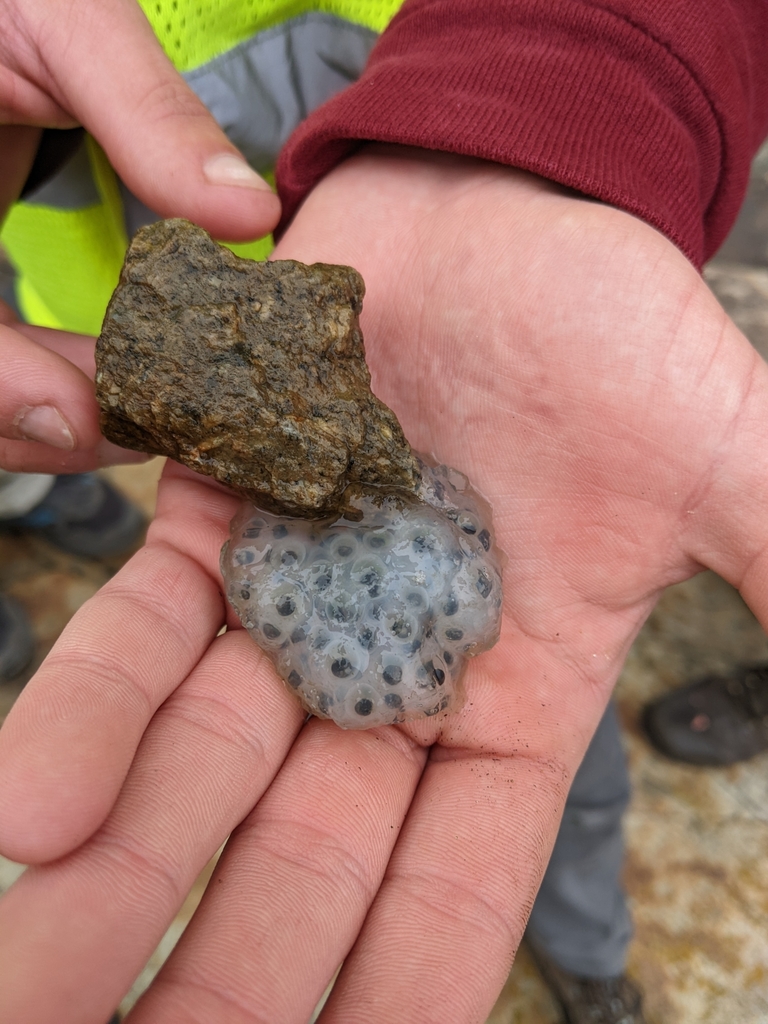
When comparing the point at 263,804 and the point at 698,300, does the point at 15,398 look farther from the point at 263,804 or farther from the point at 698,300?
the point at 698,300

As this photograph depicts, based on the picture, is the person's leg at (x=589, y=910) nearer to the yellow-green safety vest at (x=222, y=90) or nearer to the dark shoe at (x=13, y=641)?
the dark shoe at (x=13, y=641)

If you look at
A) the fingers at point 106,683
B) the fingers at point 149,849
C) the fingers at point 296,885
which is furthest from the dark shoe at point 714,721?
the fingers at point 106,683

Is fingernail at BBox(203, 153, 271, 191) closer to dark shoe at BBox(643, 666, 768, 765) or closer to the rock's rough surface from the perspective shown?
the rock's rough surface

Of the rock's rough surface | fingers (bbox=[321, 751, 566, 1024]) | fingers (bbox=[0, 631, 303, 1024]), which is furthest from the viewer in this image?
the rock's rough surface

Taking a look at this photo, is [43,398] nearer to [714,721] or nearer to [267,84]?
[267,84]

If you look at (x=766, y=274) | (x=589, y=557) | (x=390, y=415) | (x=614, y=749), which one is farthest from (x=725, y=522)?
(x=766, y=274)

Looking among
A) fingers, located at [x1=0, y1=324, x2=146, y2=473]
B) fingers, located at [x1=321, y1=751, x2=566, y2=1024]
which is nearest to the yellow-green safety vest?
fingers, located at [x1=0, y1=324, x2=146, y2=473]

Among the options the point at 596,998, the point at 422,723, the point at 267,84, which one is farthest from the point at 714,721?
the point at 267,84
